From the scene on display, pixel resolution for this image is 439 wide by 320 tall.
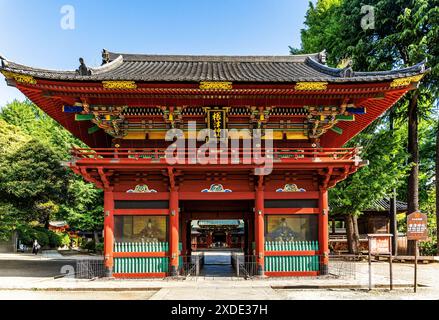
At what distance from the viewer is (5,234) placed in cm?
3762

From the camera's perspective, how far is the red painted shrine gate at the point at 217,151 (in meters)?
18.2

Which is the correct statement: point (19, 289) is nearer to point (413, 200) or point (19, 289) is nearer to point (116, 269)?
point (116, 269)

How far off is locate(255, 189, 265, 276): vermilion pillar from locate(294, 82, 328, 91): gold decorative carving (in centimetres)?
521

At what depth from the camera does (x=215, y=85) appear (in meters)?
18.1

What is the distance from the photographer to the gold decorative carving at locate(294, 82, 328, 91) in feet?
59.4

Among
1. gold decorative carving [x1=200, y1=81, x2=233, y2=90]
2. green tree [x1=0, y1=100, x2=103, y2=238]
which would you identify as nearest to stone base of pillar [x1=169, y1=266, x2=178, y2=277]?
gold decorative carving [x1=200, y1=81, x2=233, y2=90]

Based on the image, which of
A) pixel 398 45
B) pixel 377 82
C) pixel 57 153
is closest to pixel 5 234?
pixel 57 153

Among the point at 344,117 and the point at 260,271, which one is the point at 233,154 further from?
the point at 344,117

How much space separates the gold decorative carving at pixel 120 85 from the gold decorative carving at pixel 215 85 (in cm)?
299

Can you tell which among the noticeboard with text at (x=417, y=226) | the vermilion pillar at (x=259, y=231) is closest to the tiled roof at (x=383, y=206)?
the vermilion pillar at (x=259, y=231)

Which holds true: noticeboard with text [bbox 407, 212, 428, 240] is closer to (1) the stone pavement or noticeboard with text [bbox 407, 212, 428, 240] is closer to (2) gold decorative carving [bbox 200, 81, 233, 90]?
(1) the stone pavement

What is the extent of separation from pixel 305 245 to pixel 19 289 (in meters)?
12.8

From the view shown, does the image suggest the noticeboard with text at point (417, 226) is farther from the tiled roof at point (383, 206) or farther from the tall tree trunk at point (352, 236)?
the tiled roof at point (383, 206)

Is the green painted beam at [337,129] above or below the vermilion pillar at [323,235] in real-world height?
above
